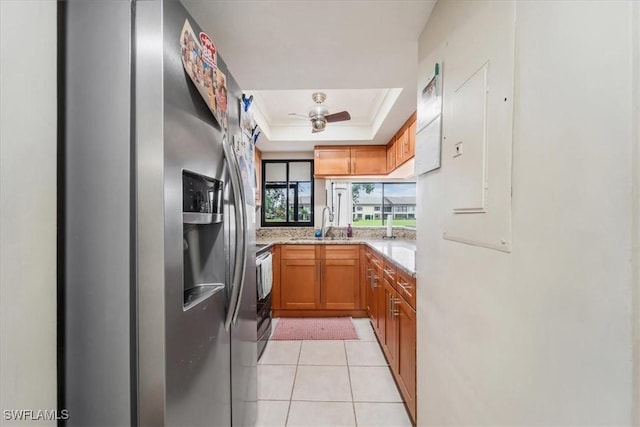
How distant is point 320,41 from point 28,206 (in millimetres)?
1456

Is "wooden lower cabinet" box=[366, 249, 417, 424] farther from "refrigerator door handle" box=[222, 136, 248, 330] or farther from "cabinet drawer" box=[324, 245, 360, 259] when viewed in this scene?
"refrigerator door handle" box=[222, 136, 248, 330]

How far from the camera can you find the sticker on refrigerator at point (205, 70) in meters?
0.85

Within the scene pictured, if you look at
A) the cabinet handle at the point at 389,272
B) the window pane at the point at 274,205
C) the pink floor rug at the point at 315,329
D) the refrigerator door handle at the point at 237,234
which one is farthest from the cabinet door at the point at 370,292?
the refrigerator door handle at the point at 237,234

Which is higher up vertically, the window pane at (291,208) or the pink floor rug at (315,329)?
the window pane at (291,208)

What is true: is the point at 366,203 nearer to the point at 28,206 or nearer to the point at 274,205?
the point at 274,205

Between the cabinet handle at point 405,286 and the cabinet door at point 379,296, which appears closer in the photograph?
the cabinet handle at point 405,286

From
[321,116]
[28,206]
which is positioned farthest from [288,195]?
[28,206]

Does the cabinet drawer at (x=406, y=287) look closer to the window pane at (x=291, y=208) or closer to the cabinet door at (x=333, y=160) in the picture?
the cabinet door at (x=333, y=160)

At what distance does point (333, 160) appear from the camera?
3.73 meters

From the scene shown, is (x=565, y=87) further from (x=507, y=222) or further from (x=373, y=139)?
(x=373, y=139)

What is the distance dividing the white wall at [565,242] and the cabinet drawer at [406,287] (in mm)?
660

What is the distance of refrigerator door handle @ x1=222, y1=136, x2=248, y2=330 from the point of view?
3.61 ft

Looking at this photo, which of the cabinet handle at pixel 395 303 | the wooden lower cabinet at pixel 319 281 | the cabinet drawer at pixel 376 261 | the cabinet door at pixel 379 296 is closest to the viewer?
the cabinet handle at pixel 395 303

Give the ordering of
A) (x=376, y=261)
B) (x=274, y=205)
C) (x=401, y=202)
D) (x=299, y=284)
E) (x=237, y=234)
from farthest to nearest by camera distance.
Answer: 1. (x=274, y=205)
2. (x=401, y=202)
3. (x=299, y=284)
4. (x=376, y=261)
5. (x=237, y=234)
